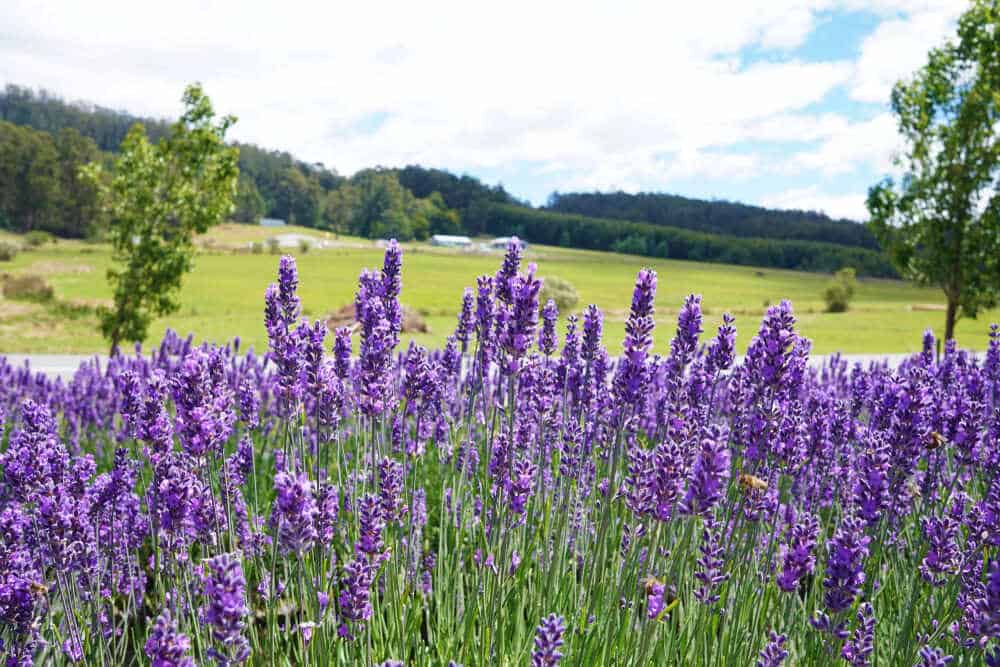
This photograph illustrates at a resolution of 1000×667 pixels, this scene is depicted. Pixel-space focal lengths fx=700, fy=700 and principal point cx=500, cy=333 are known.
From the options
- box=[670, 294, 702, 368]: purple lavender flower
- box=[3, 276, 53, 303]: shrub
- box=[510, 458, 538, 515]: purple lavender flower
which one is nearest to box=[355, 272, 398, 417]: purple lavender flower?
box=[510, 458, 538, 515]: purple lavender flower

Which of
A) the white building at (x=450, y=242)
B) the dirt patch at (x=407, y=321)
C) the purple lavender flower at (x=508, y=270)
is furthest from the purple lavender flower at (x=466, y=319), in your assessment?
the white building at (x=450, y=242)

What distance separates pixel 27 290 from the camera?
32.7 meters

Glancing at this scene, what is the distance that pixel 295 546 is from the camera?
1919mm

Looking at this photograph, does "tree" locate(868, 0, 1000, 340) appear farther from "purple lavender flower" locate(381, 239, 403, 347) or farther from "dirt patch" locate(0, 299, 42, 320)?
"dirt patch" locate(0, 299, 42, 320)

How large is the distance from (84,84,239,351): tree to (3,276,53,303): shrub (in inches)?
863

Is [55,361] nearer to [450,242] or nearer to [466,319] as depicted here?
[466,319]

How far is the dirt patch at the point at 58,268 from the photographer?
4469cm

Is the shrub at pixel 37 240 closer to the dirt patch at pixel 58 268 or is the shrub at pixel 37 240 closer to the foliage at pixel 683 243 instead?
the dirt patch at pixel 58 268

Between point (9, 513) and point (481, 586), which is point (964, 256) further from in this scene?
point (9, 513)

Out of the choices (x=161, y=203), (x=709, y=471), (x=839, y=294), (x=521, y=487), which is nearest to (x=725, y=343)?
(x=521, y=487)

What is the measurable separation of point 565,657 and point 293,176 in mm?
132526

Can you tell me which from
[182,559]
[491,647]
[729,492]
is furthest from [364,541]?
[729,492]

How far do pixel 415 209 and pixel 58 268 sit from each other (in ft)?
261

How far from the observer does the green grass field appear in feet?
87.8
